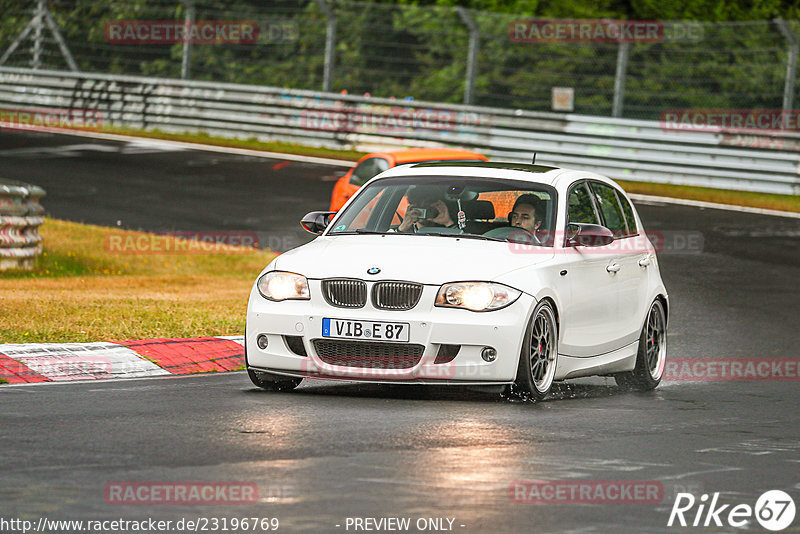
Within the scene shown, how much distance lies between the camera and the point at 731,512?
671 centimetres

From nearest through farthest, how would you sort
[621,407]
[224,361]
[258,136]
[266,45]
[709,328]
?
[621,407] < [224,361] < [709,328] < [258,136] < [266,45]

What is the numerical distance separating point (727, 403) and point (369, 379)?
270cm

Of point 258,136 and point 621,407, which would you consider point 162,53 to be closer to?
point 258,136

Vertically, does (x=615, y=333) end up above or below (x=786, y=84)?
below

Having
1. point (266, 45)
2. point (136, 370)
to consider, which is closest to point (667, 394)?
point (136, 370)

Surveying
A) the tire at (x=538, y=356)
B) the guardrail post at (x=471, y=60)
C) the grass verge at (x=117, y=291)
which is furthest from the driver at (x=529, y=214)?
the guardrail post at (x=471, y=60)

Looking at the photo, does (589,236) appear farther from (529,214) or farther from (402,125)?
(402,125)

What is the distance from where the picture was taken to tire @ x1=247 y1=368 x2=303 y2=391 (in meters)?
10.1

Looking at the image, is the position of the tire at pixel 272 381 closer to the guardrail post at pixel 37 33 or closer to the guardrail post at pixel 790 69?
the guardrail post at pixel 790 69

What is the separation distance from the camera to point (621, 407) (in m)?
10.1

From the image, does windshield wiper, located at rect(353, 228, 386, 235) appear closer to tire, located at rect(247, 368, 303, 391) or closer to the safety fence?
tire, located at rect(247, 368, 303, 391)

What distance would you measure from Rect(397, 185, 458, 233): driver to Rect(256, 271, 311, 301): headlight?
1.17 m

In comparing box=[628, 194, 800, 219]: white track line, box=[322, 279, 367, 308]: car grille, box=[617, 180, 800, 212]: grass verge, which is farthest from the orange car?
box=[322, 279, 367, 308]: car grille

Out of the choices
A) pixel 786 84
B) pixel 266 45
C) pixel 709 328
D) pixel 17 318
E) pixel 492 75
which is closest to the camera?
pixel 17 318
